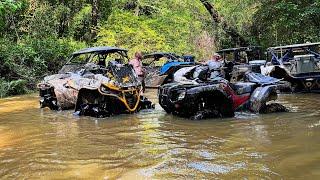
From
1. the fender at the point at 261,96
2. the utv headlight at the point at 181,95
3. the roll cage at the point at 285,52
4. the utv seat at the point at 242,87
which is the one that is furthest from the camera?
the roll cage at the point at 285,52

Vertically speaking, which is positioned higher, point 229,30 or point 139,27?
point 139,27

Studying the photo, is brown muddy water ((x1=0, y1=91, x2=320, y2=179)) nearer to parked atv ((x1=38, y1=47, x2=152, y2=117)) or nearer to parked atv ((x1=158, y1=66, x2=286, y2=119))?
parked atv ((x1=158, y1=66, x2=286, y2=119))

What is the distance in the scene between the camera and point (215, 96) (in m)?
9.21

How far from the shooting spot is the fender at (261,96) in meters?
9.50

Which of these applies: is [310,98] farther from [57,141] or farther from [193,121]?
[57,141]

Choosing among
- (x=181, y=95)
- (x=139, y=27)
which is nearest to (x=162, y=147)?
(x=181, y=95)

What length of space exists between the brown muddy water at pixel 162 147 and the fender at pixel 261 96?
0.89 feet

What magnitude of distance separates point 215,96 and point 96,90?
267 centimetres

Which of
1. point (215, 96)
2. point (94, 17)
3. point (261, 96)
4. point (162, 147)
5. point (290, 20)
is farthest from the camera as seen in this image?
point (94, 17)

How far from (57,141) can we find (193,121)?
9.29ft

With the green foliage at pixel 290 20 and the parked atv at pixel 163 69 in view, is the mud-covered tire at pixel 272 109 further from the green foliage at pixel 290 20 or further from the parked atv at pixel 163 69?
the green foliage at pixel 290 20

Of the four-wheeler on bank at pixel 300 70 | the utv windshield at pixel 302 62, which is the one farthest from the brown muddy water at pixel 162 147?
the utv windshield at pixel 302 62

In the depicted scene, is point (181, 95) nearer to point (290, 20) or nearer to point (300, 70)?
point (300, 70)

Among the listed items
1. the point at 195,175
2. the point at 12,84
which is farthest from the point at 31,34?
the point at 195,175
